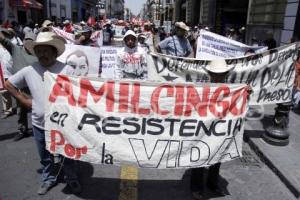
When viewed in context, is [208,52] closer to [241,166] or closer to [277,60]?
[277,60]

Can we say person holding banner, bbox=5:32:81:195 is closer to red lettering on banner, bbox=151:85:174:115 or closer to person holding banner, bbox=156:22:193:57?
red lettering on banner, bbox=151:85:174:115

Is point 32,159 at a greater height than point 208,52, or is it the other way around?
point 208,52

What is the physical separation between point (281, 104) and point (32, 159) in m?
4.06

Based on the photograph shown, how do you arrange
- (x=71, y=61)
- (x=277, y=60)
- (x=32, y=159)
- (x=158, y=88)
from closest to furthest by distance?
(x=158, y=88) → (x=32, y=159) → (x=277, y=60) → (x=71, y=61)

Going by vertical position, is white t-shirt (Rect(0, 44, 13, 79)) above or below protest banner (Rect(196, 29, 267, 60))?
below

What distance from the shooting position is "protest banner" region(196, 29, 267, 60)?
6.91m

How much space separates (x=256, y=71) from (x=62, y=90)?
132 inches

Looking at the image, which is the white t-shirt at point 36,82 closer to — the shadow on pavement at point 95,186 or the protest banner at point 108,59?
the shadow on pavement at point 95,186

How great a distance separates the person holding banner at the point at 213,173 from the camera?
3855 mm

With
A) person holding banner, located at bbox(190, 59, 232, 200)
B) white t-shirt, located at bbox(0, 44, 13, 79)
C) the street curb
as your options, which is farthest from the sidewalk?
white t-shirt, located at bbox(0, 44, 13, 79)

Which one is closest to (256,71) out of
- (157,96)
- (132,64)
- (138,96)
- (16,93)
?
(132,64)

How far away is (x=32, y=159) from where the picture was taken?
16.8ft

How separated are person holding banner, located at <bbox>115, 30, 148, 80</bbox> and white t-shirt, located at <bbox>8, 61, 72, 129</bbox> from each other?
243cm

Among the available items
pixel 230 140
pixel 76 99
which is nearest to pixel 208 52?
pixel 230 140
